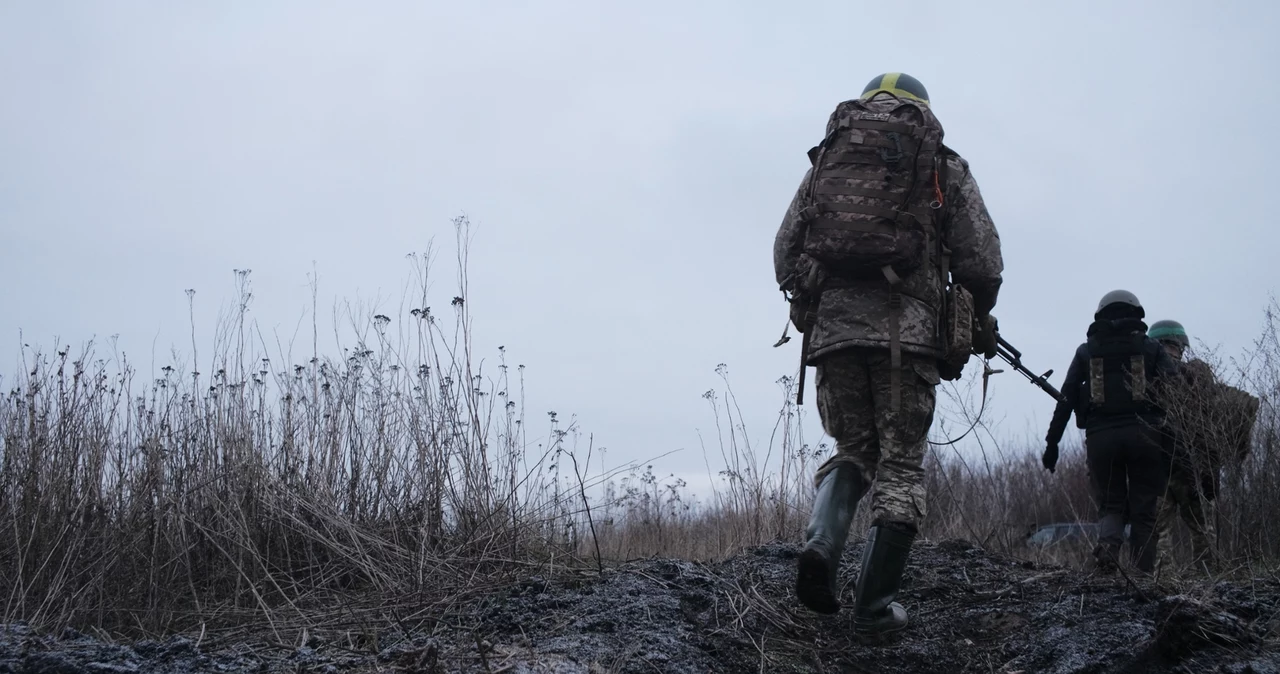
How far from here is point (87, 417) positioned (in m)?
4.93

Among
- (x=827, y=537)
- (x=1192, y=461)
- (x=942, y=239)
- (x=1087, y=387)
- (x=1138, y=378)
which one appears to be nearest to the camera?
(x=827, y=537)

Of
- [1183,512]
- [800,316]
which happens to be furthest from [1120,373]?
[800,316]

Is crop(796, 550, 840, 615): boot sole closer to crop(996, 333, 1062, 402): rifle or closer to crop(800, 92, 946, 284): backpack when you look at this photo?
crop(800, 92, 946, 284): backpack

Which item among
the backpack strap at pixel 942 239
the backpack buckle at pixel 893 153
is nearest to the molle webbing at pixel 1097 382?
the backpack strap at pixel 942 239

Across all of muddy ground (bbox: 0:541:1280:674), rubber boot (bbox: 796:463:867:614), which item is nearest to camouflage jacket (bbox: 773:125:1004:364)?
rubber boot (bbox: 796:463:867:614)

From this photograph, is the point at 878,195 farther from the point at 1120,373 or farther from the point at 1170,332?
the point at 1170,332

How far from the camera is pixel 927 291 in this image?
3.68 m

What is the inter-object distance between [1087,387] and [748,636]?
3383 mm

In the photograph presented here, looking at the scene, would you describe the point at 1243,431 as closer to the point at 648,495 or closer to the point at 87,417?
the point at 648,495

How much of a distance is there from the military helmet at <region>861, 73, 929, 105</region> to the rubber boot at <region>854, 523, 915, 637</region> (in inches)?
62.6

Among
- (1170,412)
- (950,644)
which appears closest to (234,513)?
(950,644)

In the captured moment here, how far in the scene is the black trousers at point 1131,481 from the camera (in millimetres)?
5559

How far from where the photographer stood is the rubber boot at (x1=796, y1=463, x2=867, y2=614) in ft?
11.0

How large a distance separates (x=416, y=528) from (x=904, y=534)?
222 centimetres
